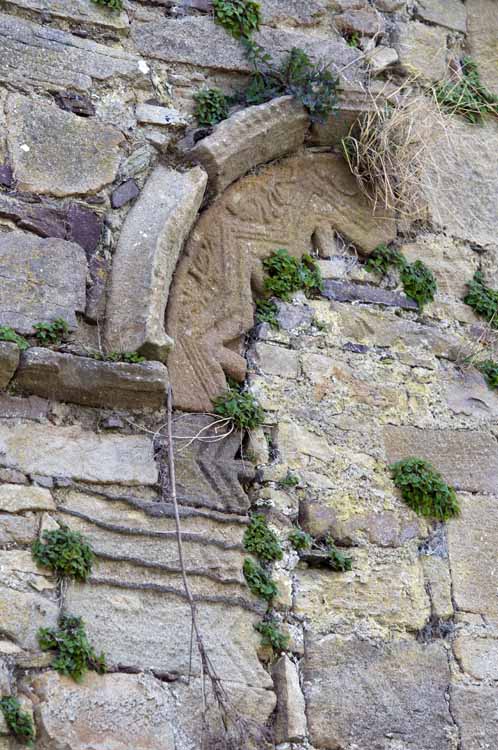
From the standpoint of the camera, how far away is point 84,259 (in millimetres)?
4023

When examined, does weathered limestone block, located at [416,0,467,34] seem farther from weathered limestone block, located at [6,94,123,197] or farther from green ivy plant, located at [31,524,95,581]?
green ivy plant, located at [31,524,95,581]

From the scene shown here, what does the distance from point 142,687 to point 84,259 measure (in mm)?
1431

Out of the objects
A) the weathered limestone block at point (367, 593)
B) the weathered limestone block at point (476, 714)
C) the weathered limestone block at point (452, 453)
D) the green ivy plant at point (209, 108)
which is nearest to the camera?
the weathered limestone block at point (476, 714)

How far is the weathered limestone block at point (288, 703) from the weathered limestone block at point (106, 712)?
0.35 metres

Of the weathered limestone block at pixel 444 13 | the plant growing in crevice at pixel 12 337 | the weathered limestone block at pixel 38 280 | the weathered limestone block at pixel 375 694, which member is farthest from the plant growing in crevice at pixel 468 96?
the weathered limestone block at pixel 375 694

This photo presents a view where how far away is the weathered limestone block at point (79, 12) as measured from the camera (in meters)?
4.46

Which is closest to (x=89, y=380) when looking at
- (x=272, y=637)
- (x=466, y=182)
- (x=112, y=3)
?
(x=272, y=637)

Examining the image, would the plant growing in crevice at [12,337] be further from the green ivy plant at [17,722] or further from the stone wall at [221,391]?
the green ivy plant at [17,722]

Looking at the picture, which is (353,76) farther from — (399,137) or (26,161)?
(26,161)

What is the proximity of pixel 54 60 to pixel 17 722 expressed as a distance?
2.38 meters

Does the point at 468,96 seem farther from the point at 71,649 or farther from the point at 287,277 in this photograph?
the point at 71,649

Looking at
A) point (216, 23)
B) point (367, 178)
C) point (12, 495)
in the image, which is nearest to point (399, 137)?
point (367, 178)

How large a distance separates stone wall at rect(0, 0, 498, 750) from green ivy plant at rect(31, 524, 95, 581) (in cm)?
4

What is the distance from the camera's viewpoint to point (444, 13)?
5.44 metres
